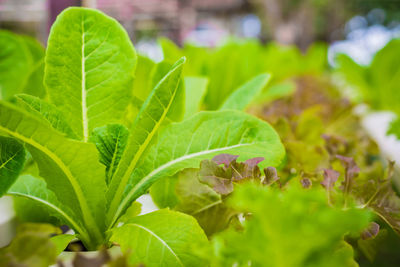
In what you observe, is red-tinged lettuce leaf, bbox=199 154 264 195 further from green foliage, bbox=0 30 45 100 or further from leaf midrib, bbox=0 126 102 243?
green foliage, bbox=0 30 45 100

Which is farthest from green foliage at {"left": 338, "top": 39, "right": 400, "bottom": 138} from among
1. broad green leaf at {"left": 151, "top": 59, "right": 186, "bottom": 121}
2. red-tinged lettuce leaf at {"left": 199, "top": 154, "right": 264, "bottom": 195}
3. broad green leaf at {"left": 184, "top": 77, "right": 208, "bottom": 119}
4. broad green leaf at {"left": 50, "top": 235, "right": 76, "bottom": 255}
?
broad green leaf at {"left": 50, "top": 235, "right": 76, "bottom": 255}

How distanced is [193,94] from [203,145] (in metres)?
0.26

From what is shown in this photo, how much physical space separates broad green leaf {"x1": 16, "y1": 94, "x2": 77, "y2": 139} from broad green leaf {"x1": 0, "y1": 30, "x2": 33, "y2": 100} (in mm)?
427

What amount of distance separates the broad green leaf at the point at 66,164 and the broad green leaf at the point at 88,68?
0.11 meters

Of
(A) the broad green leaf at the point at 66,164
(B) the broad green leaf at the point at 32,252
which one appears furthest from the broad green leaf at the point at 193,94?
(B) the broad green leaf at the point at 32,252

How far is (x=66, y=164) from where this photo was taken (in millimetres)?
448

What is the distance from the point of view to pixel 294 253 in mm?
296

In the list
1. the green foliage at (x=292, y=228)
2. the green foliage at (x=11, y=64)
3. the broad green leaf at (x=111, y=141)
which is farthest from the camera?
the green foliage at (x=11, y=64)

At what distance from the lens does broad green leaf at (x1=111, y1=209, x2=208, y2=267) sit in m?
0.45

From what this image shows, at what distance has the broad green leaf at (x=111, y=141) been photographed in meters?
0.50

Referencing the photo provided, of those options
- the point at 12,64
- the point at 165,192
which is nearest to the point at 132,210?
the point at 165,192

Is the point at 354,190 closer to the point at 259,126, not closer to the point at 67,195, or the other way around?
the point at 259,126

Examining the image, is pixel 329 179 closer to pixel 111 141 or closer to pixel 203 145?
pixel 203 145

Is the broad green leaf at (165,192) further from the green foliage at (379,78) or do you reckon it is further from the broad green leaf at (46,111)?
the green foliage at (379,78)
